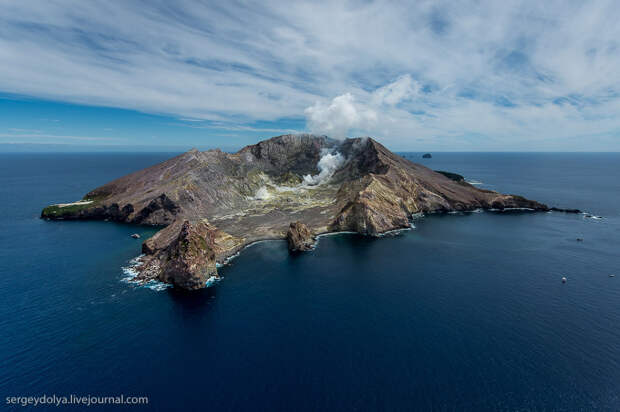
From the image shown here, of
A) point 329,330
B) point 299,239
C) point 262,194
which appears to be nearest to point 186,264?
point 299,239

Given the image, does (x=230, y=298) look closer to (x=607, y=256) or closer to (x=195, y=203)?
(x=195, y=203)

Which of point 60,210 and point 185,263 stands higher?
point 185,263

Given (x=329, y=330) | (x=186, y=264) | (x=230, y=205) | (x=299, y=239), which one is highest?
(x=230, y=205)

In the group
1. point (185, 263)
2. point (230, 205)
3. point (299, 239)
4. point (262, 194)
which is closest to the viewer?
point (185, 263)

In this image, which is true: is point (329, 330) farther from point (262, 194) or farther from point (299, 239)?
point (262, 194)

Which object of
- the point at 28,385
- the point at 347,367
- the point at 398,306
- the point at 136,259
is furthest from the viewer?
the point at 136,259

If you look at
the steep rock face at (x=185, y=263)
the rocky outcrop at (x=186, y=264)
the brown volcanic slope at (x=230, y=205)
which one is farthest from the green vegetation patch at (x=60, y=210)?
the rocky outcrop at (x=186, y=264)

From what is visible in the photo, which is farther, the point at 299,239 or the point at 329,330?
the point at 299,239

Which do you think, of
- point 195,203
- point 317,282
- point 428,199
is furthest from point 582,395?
point 195,203
